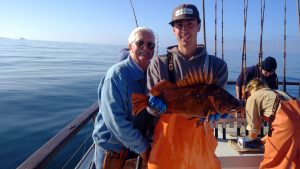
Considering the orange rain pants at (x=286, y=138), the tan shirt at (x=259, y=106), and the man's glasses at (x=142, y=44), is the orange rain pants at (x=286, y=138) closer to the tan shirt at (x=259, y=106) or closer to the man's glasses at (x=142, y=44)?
the tan shirt at (x=259, y=106)

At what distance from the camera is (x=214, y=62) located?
Answer: 2.62 metres

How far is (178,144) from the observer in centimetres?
254

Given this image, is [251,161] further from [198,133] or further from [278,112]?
[198,133]

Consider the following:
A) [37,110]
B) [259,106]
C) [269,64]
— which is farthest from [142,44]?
[37,110]

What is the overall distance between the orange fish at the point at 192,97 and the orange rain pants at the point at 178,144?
18cm

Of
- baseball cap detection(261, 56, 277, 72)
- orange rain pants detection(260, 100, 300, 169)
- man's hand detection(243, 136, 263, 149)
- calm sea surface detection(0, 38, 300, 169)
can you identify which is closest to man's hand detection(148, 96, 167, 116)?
orange rain pants detection(260, 100, 300, 169)

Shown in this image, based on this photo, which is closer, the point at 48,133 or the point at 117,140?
the point at 117,140

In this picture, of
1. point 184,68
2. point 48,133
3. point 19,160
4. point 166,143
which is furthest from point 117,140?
point 48,133

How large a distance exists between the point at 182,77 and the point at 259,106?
8.40 ft

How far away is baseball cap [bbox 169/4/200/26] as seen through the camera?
252 centimetres

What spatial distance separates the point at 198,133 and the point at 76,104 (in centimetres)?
983

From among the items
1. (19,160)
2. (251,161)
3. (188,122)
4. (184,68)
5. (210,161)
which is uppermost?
(184,68)

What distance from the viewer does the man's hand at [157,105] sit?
7.61 ft

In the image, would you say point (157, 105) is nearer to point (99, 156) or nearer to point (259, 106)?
point (99, 156)
